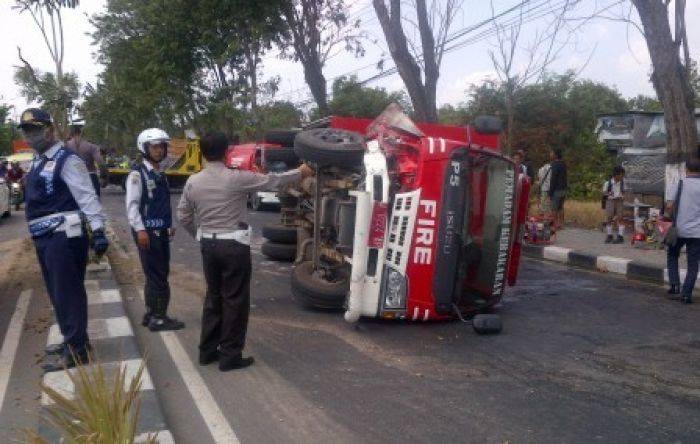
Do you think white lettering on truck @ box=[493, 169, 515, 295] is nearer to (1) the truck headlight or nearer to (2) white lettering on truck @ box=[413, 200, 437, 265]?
(2) white lettering on truck @ box=[413, 200, 437, 265]

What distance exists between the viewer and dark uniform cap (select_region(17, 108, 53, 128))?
5.41m

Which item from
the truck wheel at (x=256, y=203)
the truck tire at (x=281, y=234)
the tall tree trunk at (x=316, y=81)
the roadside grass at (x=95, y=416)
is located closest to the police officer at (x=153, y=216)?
the roadside grass at (x=95, y=416)

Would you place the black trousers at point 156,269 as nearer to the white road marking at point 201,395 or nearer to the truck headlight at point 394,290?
the white road marking at point 201,395

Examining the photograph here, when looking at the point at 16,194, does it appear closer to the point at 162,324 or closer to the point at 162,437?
the point at 162,324

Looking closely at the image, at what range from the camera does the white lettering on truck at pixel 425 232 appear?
21.5 ft

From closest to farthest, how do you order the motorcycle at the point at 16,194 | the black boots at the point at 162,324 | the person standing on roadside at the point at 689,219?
the black boots at the point at 162,324 → the person standing on roadside at the point at 689,219 → the motorcycle at the point at 16,194

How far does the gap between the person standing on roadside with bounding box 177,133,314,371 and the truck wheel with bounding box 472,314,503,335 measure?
2.21 m

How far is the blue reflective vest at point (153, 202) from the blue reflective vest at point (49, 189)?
111cm

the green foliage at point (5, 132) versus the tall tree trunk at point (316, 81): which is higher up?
the tall tree trunk at point (316, 81)

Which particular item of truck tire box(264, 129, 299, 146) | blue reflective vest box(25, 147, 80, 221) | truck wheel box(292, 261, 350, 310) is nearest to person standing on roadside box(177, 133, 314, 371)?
blue reflective vest box(25, 147, 80, 221)

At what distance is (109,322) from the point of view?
22.3ft

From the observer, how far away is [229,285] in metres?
5.57

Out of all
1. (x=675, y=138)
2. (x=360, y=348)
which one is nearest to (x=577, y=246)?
(x=675, y=138)

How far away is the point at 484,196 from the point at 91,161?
549 centimetres
